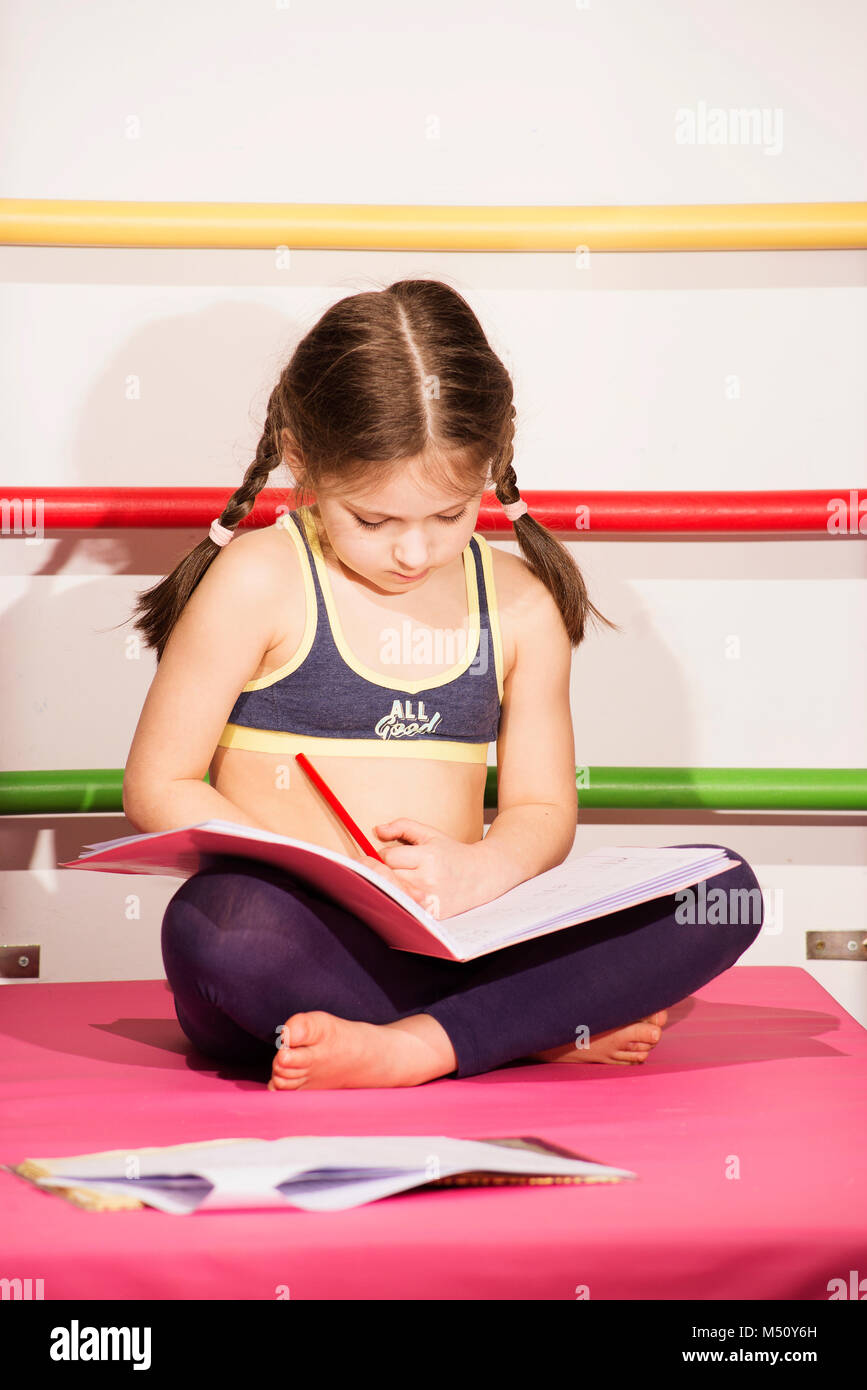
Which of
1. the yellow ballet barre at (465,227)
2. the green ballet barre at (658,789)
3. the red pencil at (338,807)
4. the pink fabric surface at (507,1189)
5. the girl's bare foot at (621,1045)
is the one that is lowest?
the pink fabric surface at (507,1189)

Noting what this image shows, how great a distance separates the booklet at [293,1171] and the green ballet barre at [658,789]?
21.1 inches

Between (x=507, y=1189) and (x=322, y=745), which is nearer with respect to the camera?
(x=507, y=1189)

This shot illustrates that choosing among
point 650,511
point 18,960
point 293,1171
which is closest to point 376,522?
point 650,511

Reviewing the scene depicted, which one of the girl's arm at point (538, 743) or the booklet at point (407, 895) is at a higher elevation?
the girl's arm at point (538, 743)

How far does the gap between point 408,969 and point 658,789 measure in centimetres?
40

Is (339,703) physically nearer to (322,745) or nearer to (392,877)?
(322,745)

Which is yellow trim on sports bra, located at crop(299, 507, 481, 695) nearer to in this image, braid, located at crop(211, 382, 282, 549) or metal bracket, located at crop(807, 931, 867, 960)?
braid, located at crop(211, 382, 282, 549)

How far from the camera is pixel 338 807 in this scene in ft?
3.21

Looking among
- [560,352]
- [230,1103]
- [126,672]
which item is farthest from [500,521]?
[230,1103]

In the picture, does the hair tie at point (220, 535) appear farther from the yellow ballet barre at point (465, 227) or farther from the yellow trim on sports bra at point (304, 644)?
the yellow ballet barre at point (465, 227)

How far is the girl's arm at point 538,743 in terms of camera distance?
1.02 metres

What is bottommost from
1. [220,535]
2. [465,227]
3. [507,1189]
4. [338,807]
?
[507,1189]

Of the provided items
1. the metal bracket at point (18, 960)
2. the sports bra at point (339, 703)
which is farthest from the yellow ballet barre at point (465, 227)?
the metal bracket at point (18, 960)
